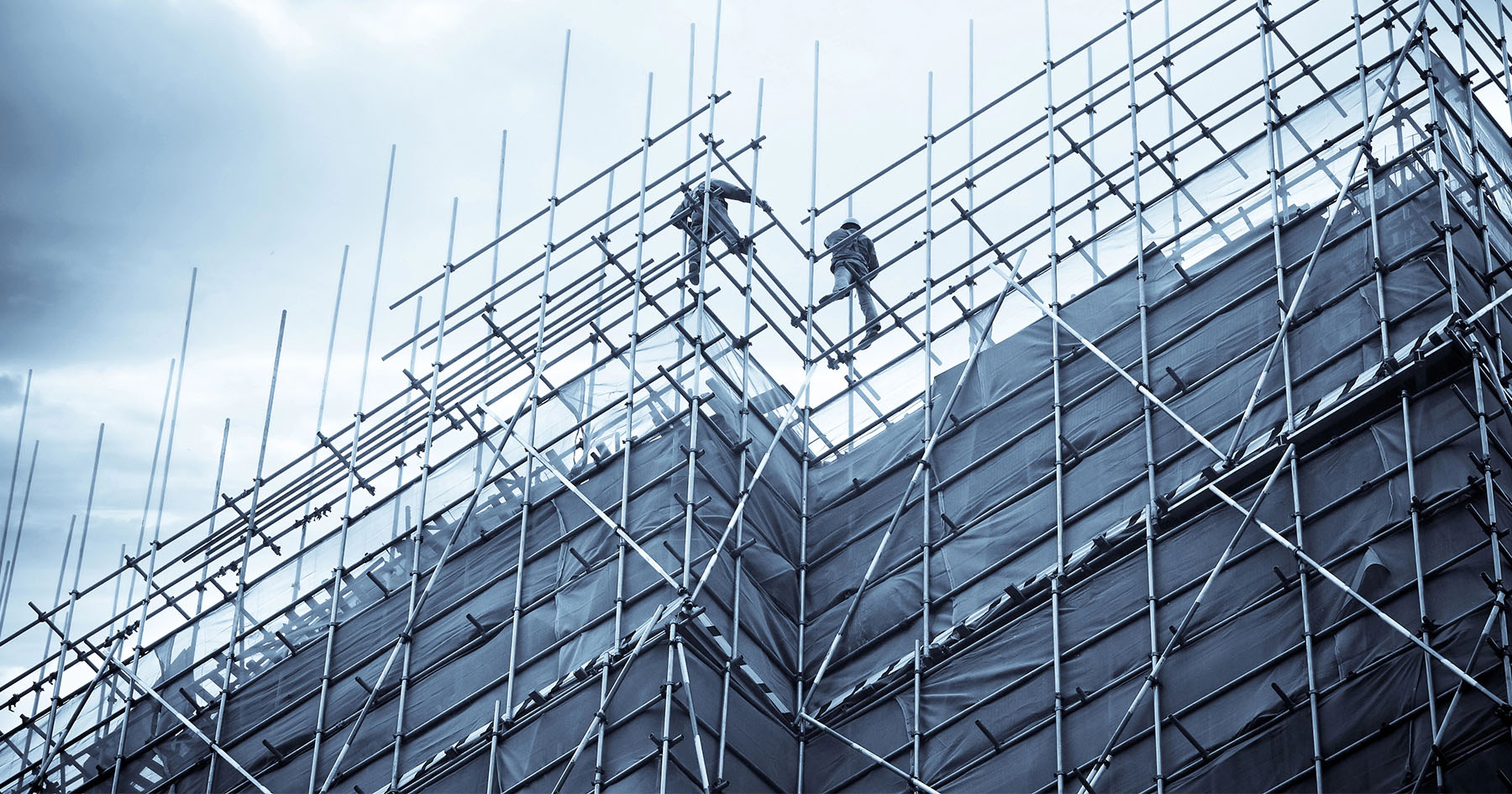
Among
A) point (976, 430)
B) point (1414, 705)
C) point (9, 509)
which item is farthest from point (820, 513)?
point (9, 509)

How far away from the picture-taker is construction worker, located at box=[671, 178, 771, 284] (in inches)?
746

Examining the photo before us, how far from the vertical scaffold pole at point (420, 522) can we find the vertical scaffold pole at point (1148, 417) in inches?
228

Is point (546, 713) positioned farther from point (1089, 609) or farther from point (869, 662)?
point (1089, 609)

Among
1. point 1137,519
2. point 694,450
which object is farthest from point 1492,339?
point 694,450

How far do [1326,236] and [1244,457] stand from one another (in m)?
1.94

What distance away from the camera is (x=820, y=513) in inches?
686

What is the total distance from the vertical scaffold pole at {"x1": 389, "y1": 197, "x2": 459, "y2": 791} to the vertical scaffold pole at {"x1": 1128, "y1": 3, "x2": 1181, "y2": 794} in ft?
19.0

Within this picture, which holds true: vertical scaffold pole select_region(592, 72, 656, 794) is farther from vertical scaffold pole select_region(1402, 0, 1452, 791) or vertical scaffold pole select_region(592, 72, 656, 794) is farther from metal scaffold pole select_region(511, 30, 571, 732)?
vertical scaffold pole select_region(1402, 0, 1452, 791)

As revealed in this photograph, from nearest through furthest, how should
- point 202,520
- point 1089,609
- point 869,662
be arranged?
point 1089,609, point 869,662, point 202,520

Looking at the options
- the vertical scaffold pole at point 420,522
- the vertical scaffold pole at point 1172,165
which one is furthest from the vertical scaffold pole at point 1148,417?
the vertical scaffold pole at point 420,522

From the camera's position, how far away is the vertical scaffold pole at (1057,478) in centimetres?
1427

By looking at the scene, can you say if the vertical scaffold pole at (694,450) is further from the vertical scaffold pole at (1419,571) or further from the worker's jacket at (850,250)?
the vertical scaffold pole at (1419,571)

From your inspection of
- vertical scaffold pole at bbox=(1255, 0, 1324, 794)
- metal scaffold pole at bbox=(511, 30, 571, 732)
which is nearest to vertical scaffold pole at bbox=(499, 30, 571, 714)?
metal scaffold pole at bbox=(511, 30, 571, 732)

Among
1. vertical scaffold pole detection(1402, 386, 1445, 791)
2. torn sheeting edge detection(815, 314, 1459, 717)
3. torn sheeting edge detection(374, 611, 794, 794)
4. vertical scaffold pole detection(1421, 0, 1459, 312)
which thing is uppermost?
torn sheeting edge detection(374, 611, 794, 794)
